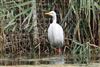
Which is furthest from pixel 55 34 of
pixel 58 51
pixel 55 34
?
pixel 58 51

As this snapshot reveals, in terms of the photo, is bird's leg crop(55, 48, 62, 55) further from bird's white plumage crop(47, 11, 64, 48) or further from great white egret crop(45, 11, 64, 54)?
bird's white plumage crop(47, 11, 64, 48)

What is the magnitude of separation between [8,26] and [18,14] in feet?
1.06

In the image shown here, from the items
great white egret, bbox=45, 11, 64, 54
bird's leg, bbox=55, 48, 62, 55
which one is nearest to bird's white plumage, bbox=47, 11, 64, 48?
great white egret, bbox=45, 11, 64, 54

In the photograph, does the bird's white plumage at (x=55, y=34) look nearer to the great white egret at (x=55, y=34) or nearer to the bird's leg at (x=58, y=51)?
the great white egret at (x=55, y=34)

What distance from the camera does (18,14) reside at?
840cm

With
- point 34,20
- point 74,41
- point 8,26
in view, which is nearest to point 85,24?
point 74,41

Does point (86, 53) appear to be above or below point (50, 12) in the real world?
below

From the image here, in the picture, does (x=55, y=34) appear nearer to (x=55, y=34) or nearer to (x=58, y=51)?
(x=55, y=34)

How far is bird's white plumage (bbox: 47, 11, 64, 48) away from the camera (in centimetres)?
848

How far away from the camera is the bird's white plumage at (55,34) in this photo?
27.8ft

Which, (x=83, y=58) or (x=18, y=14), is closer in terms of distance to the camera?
(x=83, y=58)

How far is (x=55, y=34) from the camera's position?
877cm

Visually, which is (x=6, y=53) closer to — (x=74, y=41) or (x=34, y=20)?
(x=34, y=20)

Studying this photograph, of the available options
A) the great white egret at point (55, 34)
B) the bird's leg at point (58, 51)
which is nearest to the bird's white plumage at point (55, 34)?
the great white egret at point (55, 34)
